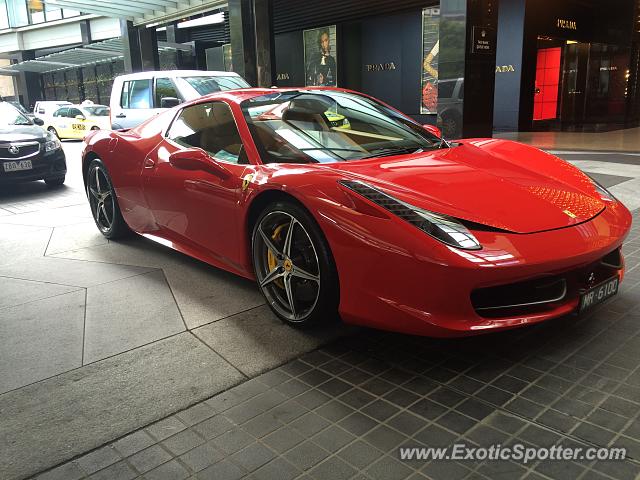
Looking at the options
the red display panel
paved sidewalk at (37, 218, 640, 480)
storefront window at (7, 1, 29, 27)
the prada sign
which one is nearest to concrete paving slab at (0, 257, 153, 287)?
paved sidewalk at (37, 218, 640, 480)

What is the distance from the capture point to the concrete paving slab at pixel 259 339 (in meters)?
2.78

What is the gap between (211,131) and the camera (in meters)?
3.74

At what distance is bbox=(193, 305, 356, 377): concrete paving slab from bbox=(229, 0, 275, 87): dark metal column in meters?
12.9

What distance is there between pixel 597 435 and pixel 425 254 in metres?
0.94

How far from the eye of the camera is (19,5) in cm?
3534

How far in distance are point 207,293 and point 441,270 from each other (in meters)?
1.99

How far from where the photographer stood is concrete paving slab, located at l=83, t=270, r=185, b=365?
10.0 ft

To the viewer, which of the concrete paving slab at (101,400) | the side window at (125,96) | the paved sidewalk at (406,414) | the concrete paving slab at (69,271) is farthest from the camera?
the side window at (125,96)

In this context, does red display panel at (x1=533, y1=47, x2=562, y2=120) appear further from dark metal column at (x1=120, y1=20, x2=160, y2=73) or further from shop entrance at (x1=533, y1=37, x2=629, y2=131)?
dark metal column at (x1=120, y1=20, x2=160, y2=73)

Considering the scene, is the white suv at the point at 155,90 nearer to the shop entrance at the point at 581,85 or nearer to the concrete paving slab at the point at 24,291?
the concrete paving slab at the point at 24,291

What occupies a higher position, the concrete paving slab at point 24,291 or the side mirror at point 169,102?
the side mirror at point 169,102

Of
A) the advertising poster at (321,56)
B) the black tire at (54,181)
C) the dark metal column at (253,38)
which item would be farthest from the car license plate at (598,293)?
the advertising poster at (321,56)

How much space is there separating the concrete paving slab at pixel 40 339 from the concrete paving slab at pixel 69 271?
0.30m

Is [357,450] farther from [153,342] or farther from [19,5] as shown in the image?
[19,5]
